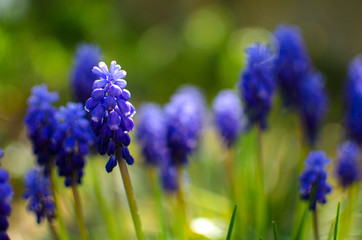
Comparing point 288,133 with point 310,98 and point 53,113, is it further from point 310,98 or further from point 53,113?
point 53,113

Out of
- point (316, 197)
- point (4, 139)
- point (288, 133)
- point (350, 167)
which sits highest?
point (4, 139)

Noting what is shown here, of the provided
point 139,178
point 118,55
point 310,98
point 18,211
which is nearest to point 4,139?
point 18,211

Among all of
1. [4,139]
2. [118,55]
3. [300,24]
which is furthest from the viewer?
[300,24]

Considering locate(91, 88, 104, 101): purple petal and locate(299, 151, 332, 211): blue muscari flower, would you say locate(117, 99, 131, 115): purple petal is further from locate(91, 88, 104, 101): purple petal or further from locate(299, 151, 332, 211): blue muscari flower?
locate(299, 151, 332, 211): blue muscari flower

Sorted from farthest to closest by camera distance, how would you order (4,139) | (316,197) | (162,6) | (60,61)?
(162,6), (60,61), (4,139), (316,197)

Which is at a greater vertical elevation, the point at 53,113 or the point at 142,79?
the point at 142,79

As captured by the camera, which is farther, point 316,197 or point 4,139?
point 4,139

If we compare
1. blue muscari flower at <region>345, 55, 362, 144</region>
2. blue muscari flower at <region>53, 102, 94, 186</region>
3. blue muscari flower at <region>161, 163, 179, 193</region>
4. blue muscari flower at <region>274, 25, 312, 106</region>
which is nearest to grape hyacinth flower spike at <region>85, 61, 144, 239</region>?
blue muscari flower at <region>53, 102, 94, 186</region>

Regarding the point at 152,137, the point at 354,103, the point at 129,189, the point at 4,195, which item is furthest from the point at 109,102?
the point at 354,103

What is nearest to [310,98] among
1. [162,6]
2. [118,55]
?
[118,55]
